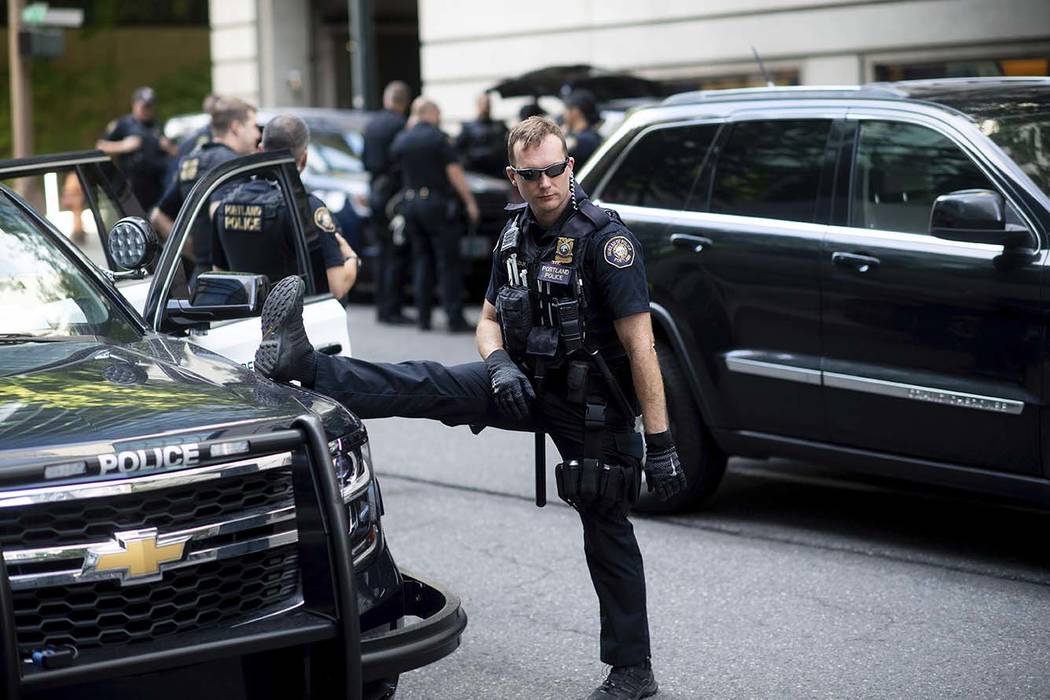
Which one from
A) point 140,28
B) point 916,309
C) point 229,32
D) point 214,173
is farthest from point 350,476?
point 140,28

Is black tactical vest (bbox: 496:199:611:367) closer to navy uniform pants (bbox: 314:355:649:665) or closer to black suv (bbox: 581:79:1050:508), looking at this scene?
navy uniform pants (bbox: 314:355:649:665)

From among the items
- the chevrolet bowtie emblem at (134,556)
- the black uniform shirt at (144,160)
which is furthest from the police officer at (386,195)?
the chevrolet bowtie emblem at (134,556)

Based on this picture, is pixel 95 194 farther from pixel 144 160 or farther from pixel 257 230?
pixel 144 160

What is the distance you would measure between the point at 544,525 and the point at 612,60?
12284 millimetres

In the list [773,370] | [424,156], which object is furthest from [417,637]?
[424,156]

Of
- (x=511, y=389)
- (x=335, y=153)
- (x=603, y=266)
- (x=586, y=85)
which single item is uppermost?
(x=586, y=85)

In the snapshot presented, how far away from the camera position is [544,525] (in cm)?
691

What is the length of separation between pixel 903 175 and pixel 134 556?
13.1 feet

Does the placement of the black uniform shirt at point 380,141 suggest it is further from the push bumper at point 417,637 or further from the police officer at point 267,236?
the push bumper at point 417,637

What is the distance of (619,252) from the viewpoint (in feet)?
14.6

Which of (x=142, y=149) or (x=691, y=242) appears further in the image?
(x=142, y=149)

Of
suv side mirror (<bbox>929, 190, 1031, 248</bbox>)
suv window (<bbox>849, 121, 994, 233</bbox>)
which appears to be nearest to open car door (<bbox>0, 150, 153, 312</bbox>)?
suv window (<bbox>849, 121, 994, 233</bbox>)

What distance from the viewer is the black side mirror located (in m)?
4.96

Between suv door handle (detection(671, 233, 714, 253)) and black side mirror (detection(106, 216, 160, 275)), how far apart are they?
253cm
